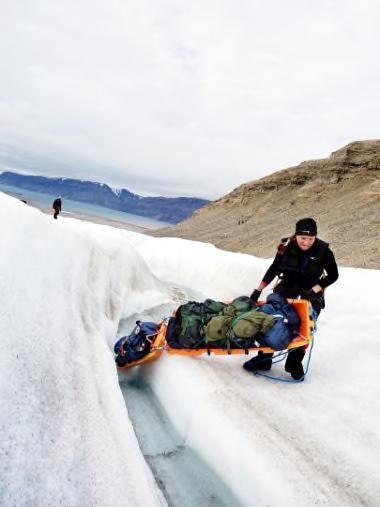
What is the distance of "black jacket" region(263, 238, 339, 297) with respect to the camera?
203 inches

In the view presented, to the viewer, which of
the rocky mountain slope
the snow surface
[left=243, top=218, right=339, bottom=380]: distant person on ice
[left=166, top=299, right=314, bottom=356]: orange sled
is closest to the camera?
the snow surface

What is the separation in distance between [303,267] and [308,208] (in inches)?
1629

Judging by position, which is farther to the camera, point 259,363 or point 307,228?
point 259,363

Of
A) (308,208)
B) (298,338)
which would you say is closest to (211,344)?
(298,338)

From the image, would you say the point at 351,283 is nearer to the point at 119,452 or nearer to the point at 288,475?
the point at 288,475

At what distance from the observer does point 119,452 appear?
10.1 feet

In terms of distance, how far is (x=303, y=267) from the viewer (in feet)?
17.2

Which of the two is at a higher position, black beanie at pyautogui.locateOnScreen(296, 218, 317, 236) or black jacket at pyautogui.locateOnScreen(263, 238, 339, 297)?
black beanie at pyautogui.locateOnScreen(296, 218, 317, 236)

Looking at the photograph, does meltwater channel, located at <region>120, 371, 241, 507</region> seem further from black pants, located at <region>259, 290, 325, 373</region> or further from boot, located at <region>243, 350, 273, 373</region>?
black pants, located at <region>259, 290, 325, 373</region>

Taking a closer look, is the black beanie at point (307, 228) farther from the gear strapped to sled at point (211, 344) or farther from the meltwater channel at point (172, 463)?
the meltwater channel at point (172, 463)

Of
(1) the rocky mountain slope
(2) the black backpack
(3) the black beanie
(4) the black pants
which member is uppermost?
(1) the rocky mountain slope

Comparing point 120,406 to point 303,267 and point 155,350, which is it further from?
point 303,267

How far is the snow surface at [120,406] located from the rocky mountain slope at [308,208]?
20543 millimetres

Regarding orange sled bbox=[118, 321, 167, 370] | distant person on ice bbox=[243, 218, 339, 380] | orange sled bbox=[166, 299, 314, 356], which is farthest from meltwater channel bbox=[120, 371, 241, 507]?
distant person on ice bbox=[243, 218, 339, 380]
